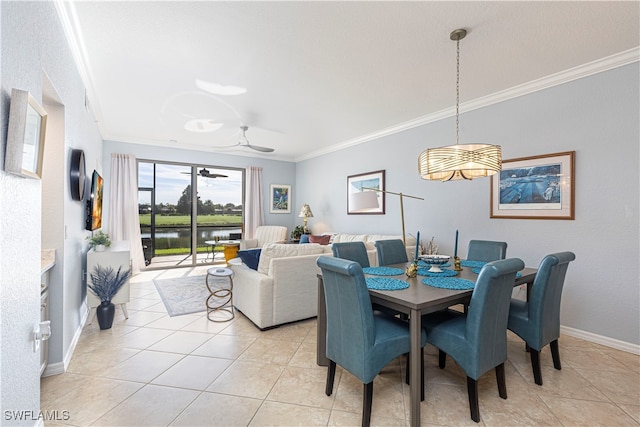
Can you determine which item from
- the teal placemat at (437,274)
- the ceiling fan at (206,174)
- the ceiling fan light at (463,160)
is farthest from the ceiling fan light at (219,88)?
the ceiling fan at (206,174)

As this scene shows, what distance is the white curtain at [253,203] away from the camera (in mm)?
7160

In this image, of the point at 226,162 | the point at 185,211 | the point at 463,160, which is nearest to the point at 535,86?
the point at 463,160

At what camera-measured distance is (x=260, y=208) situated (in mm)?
7293

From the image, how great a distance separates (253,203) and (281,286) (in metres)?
4.32

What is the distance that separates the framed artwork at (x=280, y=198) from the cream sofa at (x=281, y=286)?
13.5ft

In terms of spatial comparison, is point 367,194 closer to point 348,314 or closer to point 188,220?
point 348,314

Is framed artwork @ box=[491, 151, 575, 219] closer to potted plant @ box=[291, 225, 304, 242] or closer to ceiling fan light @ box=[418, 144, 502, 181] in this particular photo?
ceiling fan light @ box=[418, 144, 502, 181]

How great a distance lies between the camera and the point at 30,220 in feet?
4.91

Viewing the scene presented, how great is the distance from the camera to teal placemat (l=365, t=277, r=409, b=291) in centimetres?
197

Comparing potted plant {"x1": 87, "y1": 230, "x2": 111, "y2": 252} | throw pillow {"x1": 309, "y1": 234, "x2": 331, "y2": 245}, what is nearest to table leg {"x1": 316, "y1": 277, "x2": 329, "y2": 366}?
potted plant {"x1": 87, "y1": 230, "x2": 111, "y2": 252}

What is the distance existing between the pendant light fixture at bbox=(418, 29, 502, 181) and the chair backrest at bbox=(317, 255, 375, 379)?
126 centimetres

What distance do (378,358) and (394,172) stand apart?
3695 mm

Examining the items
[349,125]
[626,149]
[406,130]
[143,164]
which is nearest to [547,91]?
[626,149]

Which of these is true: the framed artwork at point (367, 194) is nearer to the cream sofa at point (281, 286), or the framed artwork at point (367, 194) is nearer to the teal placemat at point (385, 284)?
the cream sofa at point (281, 286)
